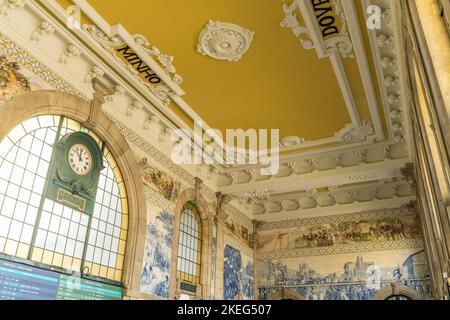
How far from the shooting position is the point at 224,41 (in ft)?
32.0

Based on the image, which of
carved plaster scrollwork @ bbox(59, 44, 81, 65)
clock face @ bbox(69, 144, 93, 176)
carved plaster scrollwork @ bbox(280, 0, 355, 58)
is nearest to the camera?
carved plaster scrollwork @ bbox(280, 0, 355, 58)

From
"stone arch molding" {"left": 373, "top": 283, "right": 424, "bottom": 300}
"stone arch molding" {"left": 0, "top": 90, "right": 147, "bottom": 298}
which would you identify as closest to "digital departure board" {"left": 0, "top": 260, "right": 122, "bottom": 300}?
"stone arch molding" {"left": 0, "top": 90, "right": 147, "bottom": 298}

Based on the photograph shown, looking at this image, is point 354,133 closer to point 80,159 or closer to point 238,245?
point 238,245

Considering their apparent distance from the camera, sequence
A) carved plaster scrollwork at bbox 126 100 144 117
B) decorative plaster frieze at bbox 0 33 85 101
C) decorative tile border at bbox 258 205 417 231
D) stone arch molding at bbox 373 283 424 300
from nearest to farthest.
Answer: decorative plaster frieze at bbox 0 33 85 101
carved plaster scrollwork at bbox 126 100 144 117
stone arch molding at bbox 373 283 424 300
decorative tile border at bbox 258 205 417 231

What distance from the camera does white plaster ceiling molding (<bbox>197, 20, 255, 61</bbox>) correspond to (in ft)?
30.8

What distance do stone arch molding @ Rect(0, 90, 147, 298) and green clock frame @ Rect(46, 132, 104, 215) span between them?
1.59ft

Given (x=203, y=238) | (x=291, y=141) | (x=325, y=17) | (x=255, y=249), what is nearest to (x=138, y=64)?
(x=325, y=17)

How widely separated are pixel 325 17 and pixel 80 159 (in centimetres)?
683

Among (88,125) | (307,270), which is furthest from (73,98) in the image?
(307,270)

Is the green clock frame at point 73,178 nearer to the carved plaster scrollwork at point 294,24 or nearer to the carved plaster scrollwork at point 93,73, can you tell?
the carved plaster scrollwork at point 93,73

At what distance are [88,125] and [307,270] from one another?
12.3 meters

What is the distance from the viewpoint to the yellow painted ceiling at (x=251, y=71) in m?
8.88

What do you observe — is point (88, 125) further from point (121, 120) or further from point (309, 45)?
point (309, 45)

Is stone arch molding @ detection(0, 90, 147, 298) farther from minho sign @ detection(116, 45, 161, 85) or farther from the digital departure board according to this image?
minho sign @ detection(116, 45, 161, 85)
